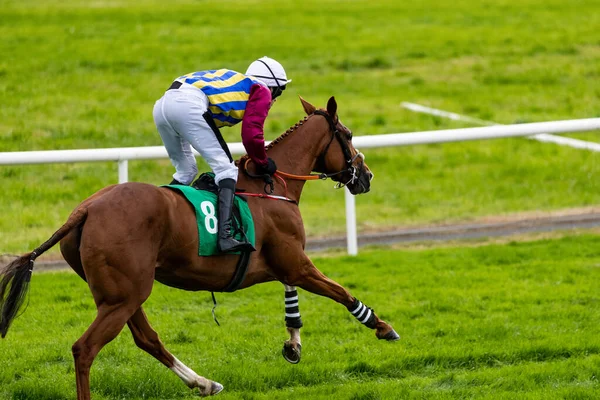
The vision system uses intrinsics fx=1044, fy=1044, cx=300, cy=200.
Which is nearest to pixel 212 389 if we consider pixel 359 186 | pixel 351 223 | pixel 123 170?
pixel 359 186

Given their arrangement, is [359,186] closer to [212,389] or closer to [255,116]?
[255,116]

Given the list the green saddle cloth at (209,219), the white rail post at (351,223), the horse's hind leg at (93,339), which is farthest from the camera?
the white rail post at (351,223)

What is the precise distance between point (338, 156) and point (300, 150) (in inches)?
10.5

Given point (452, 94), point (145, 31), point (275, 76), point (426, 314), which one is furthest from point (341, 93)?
point (275, 76)

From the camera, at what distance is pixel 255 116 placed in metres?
5.54

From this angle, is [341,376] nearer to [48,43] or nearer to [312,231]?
[312,231]

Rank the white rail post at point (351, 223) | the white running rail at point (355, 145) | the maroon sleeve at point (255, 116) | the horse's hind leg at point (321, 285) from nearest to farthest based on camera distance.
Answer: the maroon sleeve at point (255, 116), the horse's hind leg at point (321, 285), the white running rail at point (355, 145), the white rail post at point (351, 223)

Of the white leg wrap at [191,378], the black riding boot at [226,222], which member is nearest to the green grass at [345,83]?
the white leg wrap at [191,378]

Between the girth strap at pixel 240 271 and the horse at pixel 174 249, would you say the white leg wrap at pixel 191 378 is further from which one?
the girth strap at pixel 240 271

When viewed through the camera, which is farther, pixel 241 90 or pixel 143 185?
pixel 241 90

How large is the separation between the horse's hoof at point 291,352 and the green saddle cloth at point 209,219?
2.64ft

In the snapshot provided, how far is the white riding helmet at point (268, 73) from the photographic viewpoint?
579 cm

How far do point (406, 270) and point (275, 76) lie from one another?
2.99 m

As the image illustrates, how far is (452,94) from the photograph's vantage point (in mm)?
15750
